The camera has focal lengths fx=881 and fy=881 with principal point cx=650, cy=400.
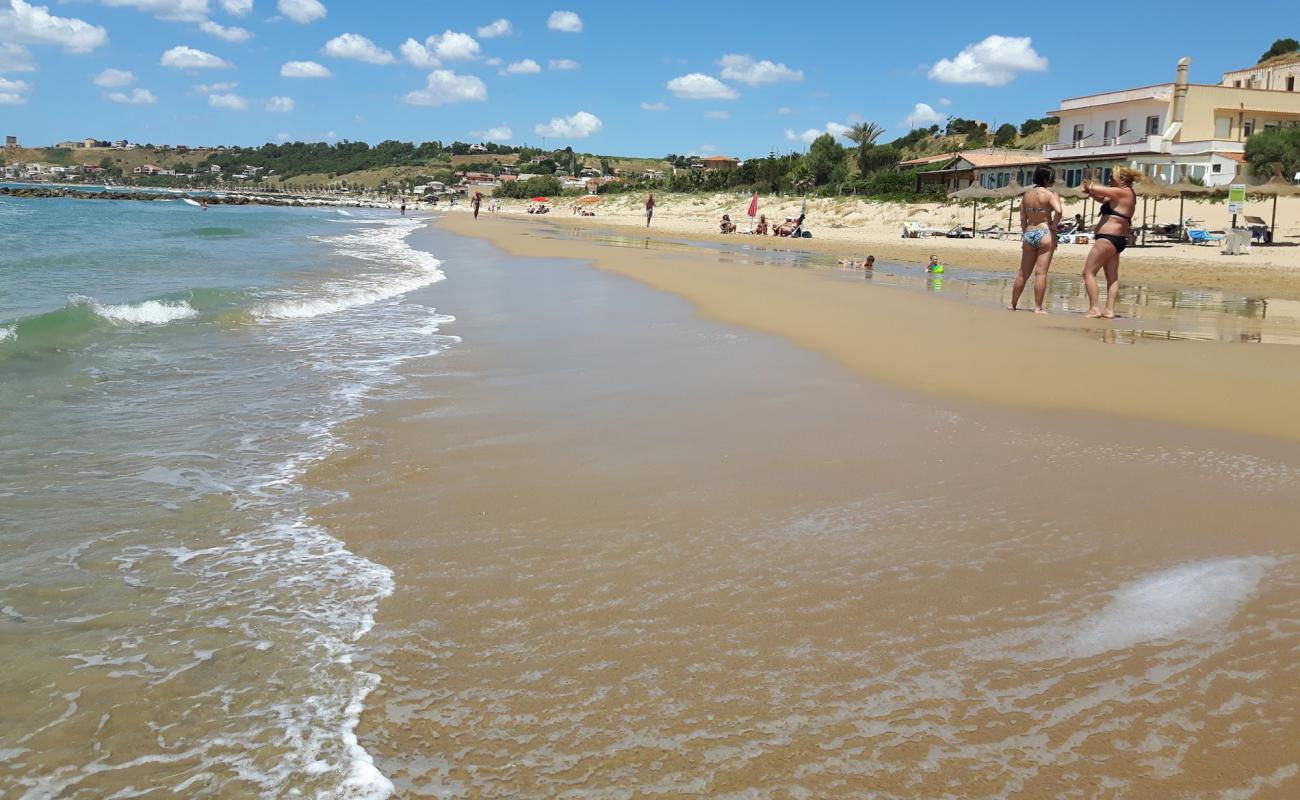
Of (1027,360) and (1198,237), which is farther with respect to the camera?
(1198,237)

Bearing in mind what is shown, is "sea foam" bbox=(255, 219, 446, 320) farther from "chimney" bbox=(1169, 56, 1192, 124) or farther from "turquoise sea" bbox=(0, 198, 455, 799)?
"chimney" bbox=(1169, 56, 1192, 124)

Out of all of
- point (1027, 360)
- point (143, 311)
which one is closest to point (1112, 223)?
point (1027, 360)

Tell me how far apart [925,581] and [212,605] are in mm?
2385

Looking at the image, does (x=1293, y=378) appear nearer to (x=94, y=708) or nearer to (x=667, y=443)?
(x=667, y=443)

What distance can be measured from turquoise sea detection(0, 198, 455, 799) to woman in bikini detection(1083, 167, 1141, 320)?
723 cm

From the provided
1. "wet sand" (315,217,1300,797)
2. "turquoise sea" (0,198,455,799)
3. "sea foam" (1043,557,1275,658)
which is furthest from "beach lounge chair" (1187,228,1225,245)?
"sea foam" (1043,557,1275,658)

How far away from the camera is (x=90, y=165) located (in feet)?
632

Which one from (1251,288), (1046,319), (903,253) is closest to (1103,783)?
(1046,319)

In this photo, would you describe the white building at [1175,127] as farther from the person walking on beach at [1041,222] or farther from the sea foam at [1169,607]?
the sea foam at [1169,607]

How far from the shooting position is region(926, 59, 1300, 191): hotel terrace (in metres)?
41.5

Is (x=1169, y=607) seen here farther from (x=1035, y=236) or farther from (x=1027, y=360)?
(x=1035, y=236)

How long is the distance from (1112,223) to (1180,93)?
4033 centimetres

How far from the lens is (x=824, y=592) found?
2.94 m

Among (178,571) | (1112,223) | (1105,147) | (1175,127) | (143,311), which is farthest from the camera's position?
(1105,147)
